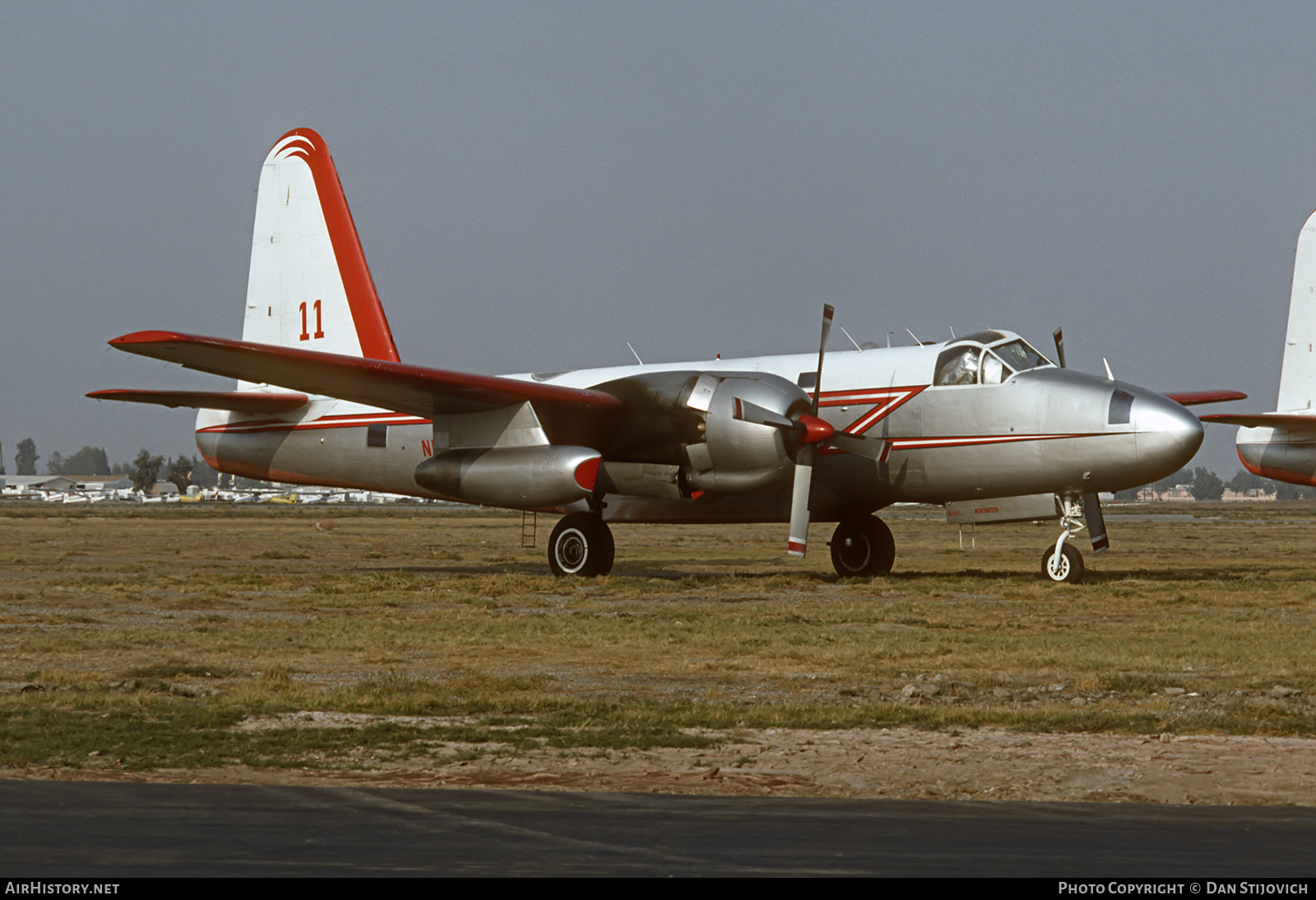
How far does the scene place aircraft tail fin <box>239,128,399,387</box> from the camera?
27.0 m

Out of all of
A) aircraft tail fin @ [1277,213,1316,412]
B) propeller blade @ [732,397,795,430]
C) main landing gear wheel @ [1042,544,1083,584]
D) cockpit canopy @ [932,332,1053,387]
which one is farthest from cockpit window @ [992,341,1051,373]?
aircraft tail fin @ [1277,213,1316,412]

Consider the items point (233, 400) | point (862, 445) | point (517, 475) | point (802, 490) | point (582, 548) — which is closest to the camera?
point (802, 490)

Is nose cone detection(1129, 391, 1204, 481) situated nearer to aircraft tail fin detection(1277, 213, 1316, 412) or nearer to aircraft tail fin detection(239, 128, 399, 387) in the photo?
aircraft tail fin detection(1277, 213, 1316, 412)

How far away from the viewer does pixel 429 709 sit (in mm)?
9938

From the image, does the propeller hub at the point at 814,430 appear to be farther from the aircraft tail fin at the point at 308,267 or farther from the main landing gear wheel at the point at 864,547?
the aircraft tail fin at the point at 308,267

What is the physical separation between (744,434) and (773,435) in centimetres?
44

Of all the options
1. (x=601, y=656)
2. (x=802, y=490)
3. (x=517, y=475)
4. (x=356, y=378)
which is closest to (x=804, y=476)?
(x=802, y=490)

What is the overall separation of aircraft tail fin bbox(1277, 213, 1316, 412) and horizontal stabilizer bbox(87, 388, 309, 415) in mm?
19267

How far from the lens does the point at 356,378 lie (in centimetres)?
2098

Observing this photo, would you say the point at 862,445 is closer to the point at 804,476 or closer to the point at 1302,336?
the point at 804,476

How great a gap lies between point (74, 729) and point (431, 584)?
1338 cm

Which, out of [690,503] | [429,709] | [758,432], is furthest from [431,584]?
[429,709]

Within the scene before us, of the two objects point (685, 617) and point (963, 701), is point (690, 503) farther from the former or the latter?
point (963, 701)

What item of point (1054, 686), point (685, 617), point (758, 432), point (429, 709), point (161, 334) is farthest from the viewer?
point (758, 432)
